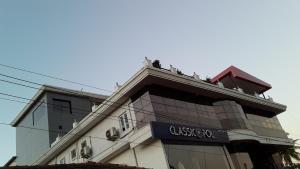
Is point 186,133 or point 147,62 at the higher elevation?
point 147,62

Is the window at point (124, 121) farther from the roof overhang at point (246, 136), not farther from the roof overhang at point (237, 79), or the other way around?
the roof overhang at point (237, 79)

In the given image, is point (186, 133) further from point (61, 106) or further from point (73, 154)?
point (61, 106)

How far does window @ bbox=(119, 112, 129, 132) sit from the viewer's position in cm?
2108

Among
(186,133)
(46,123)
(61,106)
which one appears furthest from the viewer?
(61,106)

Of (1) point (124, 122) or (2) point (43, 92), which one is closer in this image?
(1) point (124, 122)

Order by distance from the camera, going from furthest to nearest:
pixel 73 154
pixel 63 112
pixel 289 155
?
pixel 289 155 < pixel 63 112 < pixel 73 154

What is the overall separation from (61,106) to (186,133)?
15999 mm

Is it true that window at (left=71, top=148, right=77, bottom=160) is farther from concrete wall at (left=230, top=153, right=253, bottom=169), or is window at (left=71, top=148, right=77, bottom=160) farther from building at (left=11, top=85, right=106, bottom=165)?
concrete wall at (left=230, top=153, right=253, bottom=169)

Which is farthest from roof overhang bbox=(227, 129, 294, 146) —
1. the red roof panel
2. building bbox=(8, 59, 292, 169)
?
the red roof panel

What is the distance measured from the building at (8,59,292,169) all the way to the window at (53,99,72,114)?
435cm

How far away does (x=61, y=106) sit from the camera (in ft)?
103

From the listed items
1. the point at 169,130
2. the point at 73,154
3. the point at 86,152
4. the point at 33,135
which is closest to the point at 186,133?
the point at 169,130

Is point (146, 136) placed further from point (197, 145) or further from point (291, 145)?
point (291, 145)

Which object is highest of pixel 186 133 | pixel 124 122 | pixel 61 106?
pixel 61 106
